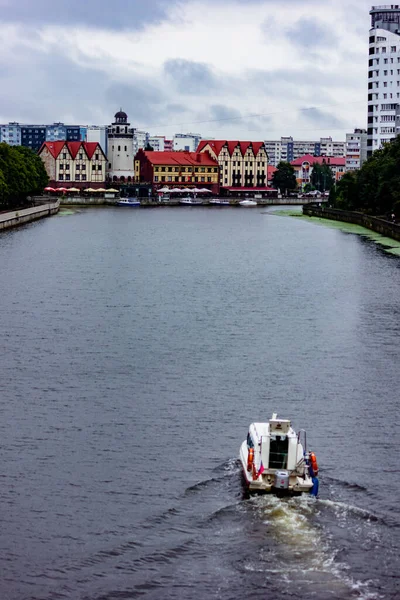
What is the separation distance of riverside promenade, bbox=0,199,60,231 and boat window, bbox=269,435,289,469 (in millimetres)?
93002

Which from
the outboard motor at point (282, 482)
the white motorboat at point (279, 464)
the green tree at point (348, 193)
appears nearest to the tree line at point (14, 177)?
the green tree at point (348, 193)

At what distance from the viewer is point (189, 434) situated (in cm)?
3478

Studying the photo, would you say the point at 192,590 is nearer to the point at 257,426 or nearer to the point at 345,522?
the point at 345,522

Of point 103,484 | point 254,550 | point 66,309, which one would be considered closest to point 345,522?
point 254,550

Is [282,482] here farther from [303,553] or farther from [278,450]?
[303,553]

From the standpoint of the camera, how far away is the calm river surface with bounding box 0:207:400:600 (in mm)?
25172

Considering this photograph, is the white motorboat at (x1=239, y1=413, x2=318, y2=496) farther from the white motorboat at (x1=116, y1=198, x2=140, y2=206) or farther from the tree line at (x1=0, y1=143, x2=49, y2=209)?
the white motorboat at (x1=116, y1=198, x2=140, y2=206)

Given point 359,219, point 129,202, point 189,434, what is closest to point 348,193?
point 359,219

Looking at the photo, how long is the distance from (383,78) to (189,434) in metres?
162

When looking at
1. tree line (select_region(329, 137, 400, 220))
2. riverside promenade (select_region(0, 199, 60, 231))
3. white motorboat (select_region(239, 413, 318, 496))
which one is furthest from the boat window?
riverside promenade (select_region(0, 199, 60, 231))

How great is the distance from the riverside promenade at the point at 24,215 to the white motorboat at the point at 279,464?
3647 inches

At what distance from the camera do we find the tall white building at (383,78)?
606ft

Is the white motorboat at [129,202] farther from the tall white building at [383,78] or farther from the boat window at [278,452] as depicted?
the boat window at [278,452]

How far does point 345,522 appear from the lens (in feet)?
90.4
